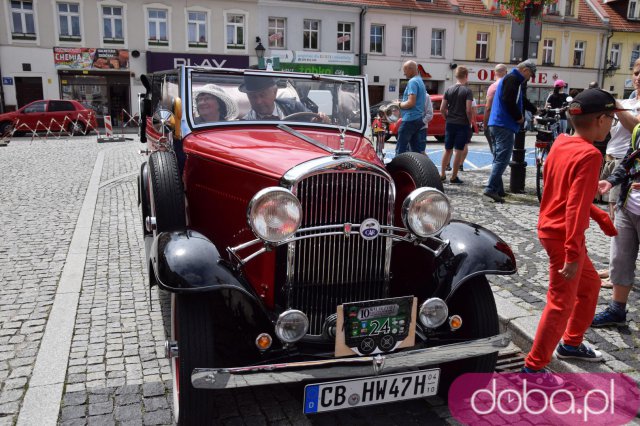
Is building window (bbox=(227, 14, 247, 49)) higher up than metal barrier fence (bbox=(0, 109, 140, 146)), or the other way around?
building window (bbox=(227, 14, 247, 49))

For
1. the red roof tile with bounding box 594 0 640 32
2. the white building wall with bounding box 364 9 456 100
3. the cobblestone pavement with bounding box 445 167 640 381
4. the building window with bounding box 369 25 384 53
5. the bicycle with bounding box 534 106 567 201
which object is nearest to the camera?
the cobblestone pavement with bounding box 445 167 640 381

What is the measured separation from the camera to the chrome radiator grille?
2.82 meters

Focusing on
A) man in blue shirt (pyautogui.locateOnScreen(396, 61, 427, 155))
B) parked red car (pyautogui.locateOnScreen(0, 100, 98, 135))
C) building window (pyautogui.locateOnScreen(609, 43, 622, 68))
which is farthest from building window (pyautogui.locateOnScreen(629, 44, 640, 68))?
man in blue shirt (pyautogui.locateOnScreen(396, 61, 427, 155))

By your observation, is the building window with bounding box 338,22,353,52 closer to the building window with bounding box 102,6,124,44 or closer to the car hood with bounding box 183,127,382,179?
the building window with bounding box 102,6,124,44

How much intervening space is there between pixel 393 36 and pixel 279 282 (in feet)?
97.6

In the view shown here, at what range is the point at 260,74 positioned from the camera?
4160 millimetres

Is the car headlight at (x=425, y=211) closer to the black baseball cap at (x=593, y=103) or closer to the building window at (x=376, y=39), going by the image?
the black baseball cap at (x=593, y=103)

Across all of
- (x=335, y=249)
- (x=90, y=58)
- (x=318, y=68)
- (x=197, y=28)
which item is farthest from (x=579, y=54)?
(x=335, y=249)

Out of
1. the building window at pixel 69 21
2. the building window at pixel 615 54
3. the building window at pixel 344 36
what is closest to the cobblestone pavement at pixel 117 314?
the building window at pixel 69 21

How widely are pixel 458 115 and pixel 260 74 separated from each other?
220 inches

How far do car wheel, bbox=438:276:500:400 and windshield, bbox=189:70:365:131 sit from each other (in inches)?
65.7

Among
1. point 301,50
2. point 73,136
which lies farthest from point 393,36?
point 73,136

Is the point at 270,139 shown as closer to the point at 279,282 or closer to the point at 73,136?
the point at 279,282

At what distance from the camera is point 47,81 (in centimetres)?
2612
